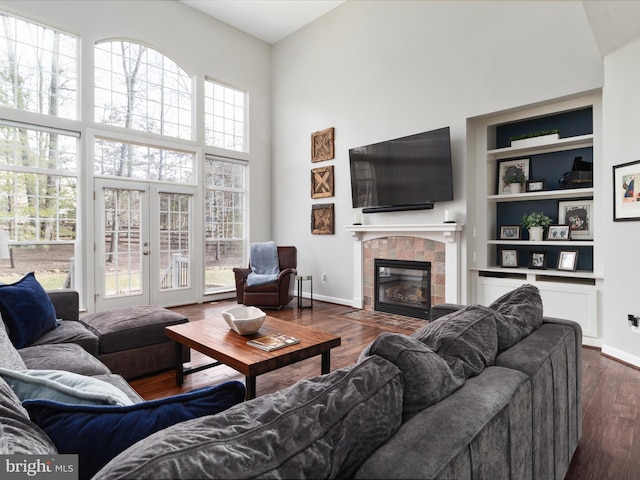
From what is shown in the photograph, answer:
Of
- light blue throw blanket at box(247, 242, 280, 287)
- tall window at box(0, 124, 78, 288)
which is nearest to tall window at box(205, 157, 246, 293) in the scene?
light blue throw blanket at box(247, 242, 280, 287)

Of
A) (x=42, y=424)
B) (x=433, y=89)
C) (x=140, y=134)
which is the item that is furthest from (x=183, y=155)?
(x=42, y=424)

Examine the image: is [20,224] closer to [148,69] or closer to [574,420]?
[148,69]

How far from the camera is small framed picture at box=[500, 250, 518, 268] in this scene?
4352 mm

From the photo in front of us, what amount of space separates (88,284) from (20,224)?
1.04m

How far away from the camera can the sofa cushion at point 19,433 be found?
0.68m

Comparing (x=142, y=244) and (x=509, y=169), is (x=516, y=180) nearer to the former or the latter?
(x=509, y=169)

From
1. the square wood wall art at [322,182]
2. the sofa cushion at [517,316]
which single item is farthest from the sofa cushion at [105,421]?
the square wood wall art at [322,182]

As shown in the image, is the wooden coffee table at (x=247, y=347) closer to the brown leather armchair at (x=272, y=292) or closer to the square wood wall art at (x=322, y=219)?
the brown leather armchair at (x=272, y=292)

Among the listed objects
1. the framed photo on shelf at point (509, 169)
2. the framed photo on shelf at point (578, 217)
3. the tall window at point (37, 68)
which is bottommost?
the framed photo on shelf at point (578, 217)

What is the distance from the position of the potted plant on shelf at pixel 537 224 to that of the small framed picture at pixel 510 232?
6.6 inches

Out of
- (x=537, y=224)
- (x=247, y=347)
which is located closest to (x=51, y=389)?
(x=247, y=347)

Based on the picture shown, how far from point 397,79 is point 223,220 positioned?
359 centimetres

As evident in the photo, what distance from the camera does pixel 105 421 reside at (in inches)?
31.4

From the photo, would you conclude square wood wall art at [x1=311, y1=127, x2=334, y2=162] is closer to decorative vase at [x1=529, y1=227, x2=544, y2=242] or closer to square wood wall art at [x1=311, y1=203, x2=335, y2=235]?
square wood wall art at [x1=311, y1=203, x2=335, y2=235]
